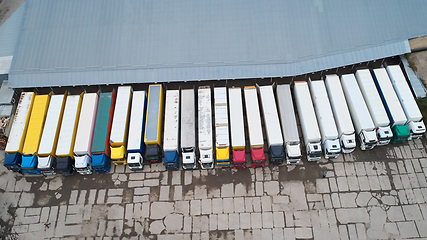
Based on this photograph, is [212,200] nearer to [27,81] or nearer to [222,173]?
[222,173]

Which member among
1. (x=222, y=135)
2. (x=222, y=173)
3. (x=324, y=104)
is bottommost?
(x=222, y=173)

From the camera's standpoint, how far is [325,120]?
33.5 meters

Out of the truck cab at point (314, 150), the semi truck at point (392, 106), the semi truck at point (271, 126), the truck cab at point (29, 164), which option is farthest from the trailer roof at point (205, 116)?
the semi truck at point (392, 106)

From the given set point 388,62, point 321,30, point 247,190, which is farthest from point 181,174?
point 388,62

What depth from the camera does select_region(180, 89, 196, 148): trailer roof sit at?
108ft

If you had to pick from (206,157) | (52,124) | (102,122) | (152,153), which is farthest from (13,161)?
(206,157)

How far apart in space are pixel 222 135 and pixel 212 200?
727 centimetres

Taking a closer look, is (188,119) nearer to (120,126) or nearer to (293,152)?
(120,126)

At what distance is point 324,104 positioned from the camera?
34.6m

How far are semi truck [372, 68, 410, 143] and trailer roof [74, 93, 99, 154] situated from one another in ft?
114

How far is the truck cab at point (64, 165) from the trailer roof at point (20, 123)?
5.06 m

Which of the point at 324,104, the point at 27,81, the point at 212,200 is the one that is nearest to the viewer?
the point at 212,200

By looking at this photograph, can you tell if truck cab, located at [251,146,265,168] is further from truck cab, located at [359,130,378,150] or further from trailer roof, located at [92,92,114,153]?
trailer roof, located at [92,92,114,153]

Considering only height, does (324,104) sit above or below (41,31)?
below
